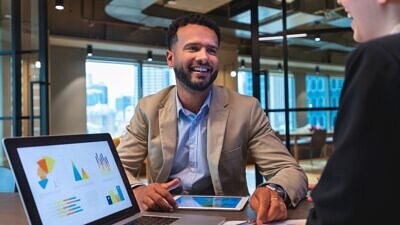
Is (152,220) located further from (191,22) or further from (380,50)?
(191,22)

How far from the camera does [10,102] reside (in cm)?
361

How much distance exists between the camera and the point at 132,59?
8.89 m

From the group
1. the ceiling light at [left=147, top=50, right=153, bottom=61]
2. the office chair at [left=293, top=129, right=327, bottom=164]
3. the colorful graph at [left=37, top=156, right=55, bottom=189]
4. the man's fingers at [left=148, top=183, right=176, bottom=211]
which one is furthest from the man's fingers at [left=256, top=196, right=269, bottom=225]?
the office chair at [left=293, top=129, right=327, bottom=164]

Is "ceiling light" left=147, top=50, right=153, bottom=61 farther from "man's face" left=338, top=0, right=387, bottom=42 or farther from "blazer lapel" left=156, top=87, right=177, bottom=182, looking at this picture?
"man's face" left=338, top=0, right=387, bottom=42

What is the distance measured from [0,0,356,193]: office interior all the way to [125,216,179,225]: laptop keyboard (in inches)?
92.2

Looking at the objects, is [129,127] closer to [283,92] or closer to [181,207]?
[181,207]

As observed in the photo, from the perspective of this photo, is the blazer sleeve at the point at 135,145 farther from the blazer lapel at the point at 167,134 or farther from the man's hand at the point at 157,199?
the man's hand at the point at 157,199

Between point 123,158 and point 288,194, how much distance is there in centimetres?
72

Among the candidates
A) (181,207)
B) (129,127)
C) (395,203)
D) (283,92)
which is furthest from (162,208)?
(283,92)

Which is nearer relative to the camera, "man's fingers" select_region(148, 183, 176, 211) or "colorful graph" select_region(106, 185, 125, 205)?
"colorful graph" select_region(106, 185, 125, 205)

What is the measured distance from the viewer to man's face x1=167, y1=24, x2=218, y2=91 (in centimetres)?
165

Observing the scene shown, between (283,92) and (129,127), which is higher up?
(283,92)

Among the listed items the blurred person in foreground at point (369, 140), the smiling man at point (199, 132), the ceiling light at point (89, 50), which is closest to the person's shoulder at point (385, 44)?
the blurred person in foreground at point (369, 140)

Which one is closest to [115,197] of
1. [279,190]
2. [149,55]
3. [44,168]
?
[44,168]
